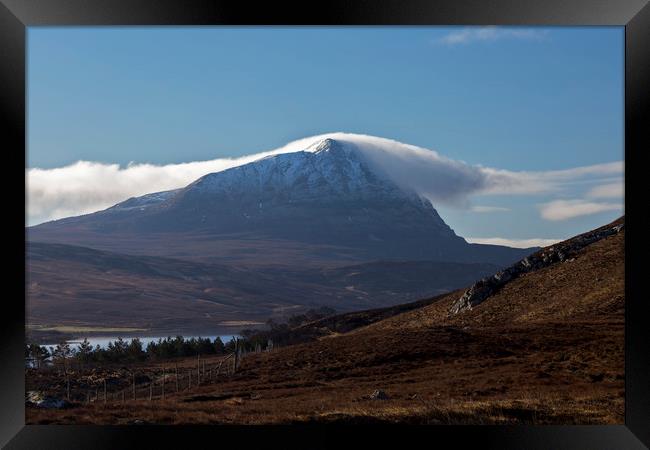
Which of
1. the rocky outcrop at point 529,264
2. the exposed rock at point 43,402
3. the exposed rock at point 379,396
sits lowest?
the exposed rock at point 43,402

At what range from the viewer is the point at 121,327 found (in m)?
141

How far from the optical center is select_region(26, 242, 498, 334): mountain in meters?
148

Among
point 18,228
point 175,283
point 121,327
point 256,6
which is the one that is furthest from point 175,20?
point 175,283

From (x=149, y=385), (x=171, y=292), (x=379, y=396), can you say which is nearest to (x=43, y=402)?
(x=379, y=396)

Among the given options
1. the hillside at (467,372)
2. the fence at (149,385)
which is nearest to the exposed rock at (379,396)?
the hillside at (467,372)

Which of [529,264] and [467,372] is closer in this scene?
[467,372]

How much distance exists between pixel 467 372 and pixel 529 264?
31.6 meters

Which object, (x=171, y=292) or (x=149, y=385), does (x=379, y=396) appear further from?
(x=171, y=292)

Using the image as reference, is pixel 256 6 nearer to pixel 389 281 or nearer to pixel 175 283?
pixel 175 283

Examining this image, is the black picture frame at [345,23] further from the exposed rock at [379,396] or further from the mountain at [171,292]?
the mountain at [171,292]

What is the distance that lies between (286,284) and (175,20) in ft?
595

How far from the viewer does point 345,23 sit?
8.64 metres

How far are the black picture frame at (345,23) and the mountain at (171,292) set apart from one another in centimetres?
13516

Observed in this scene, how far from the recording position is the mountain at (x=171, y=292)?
14800 centimetres
